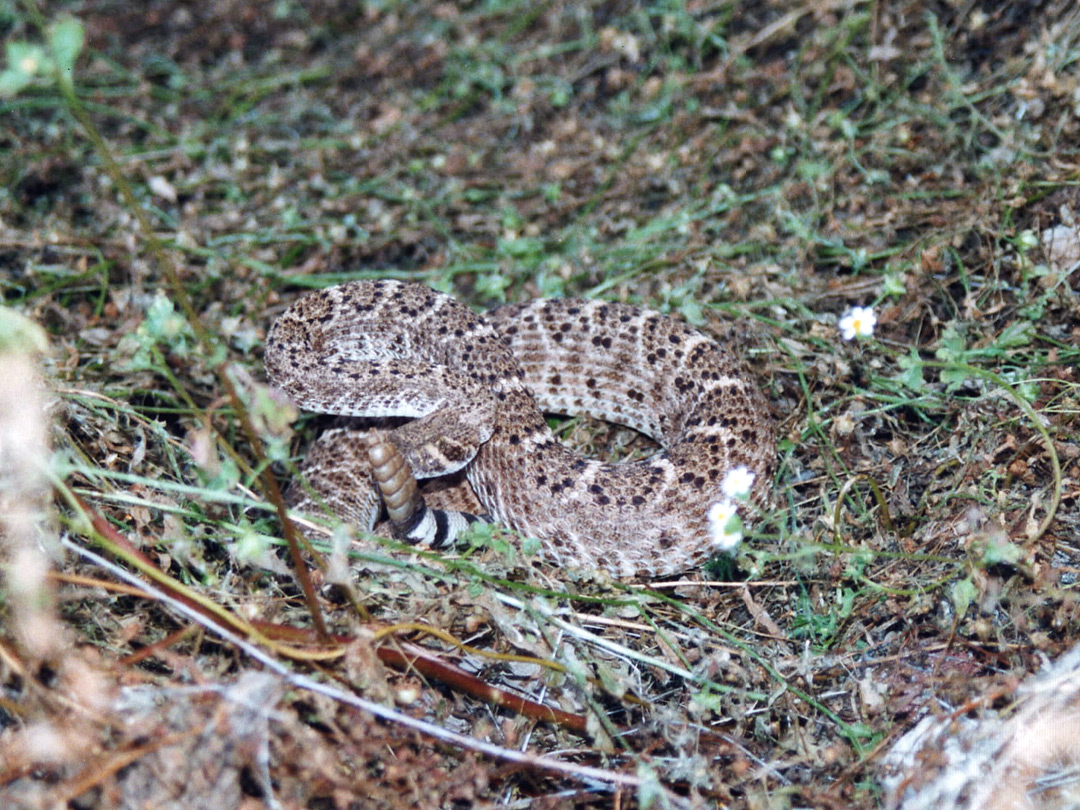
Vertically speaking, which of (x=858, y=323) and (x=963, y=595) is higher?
(x=858, y=323)

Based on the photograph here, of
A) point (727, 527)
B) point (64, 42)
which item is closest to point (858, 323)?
point (727, 527)

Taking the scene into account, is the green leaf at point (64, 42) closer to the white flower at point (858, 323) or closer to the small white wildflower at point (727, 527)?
the small white wildflower at point (727, 527)

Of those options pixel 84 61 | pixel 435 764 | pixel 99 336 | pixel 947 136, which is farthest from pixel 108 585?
pixel 84 61

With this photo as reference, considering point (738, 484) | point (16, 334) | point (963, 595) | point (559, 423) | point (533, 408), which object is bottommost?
point (963, 595)

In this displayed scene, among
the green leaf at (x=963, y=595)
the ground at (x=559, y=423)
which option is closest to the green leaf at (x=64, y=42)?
the ground at (x=559, y=423)

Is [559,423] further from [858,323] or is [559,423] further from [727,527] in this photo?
[727,527]

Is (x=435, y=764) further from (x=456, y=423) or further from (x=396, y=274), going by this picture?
(x=396, y=274)
